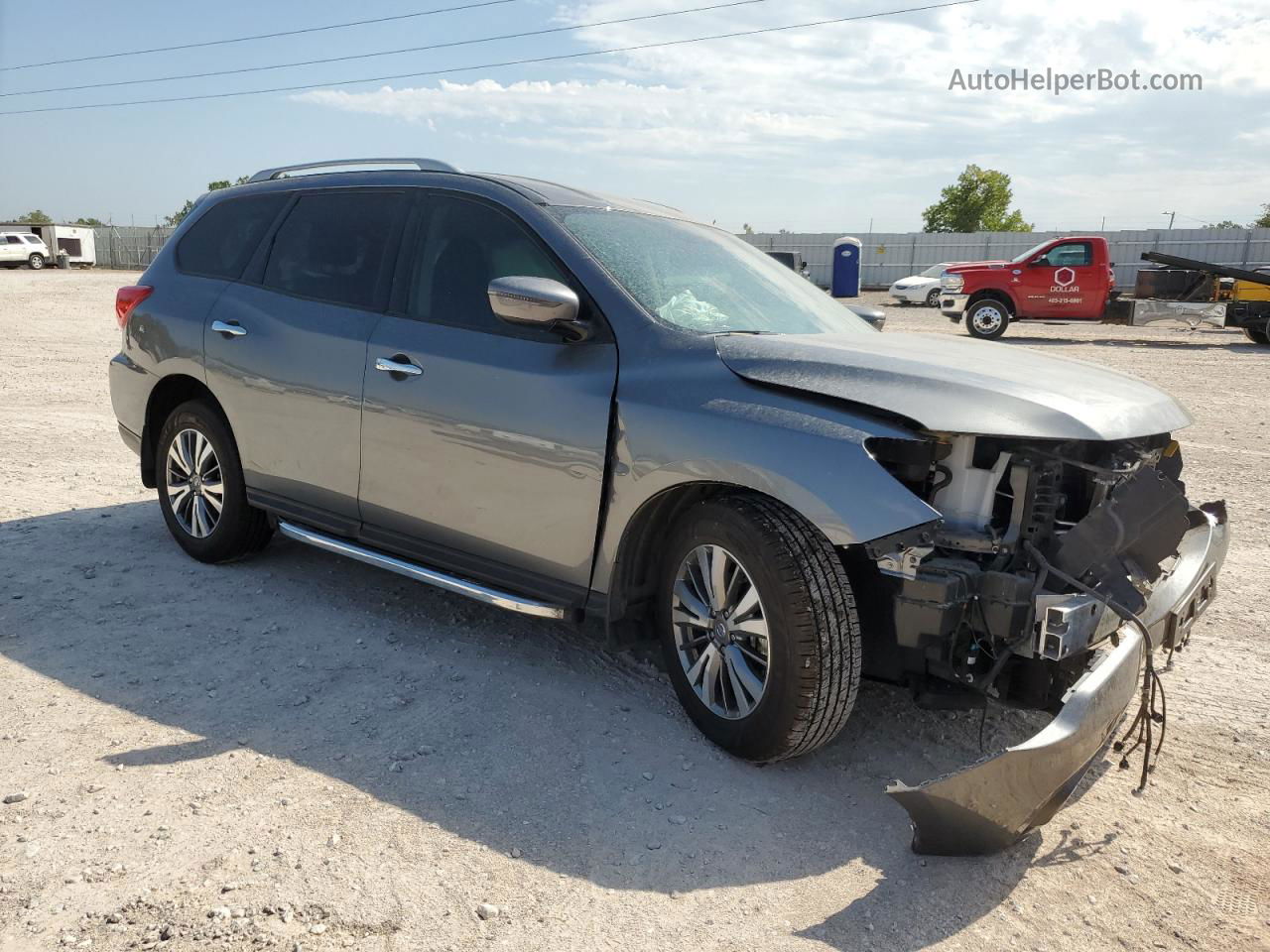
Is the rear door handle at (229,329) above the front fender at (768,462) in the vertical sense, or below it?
above

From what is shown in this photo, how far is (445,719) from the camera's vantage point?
368 centimetres

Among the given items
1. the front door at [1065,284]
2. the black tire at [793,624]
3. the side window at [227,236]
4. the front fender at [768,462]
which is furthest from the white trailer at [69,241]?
the black tire at [793,624]

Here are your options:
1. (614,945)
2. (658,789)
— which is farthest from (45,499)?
(614,945)

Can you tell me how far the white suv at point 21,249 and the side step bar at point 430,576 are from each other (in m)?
Result: 46.1

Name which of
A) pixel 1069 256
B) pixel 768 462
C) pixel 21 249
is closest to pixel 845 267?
pixel 1069 256

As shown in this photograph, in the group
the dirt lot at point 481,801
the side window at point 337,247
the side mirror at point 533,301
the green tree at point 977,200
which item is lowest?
the dirt lot at point 481,801

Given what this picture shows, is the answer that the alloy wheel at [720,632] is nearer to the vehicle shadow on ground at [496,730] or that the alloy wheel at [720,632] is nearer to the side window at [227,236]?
the vehicle shadow on ground at [496,730]

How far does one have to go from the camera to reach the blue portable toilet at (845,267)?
33406 millimetres

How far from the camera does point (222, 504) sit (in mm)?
5059

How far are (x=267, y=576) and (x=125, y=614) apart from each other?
73 cm

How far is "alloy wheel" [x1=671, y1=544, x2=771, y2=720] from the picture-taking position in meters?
3.26

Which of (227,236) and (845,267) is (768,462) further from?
(845,267)

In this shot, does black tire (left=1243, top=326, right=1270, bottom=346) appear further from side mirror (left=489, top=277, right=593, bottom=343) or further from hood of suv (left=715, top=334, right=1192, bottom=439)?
side mirror (left=489, top=277, right=593, bottom=343)

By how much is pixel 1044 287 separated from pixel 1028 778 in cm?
1962
